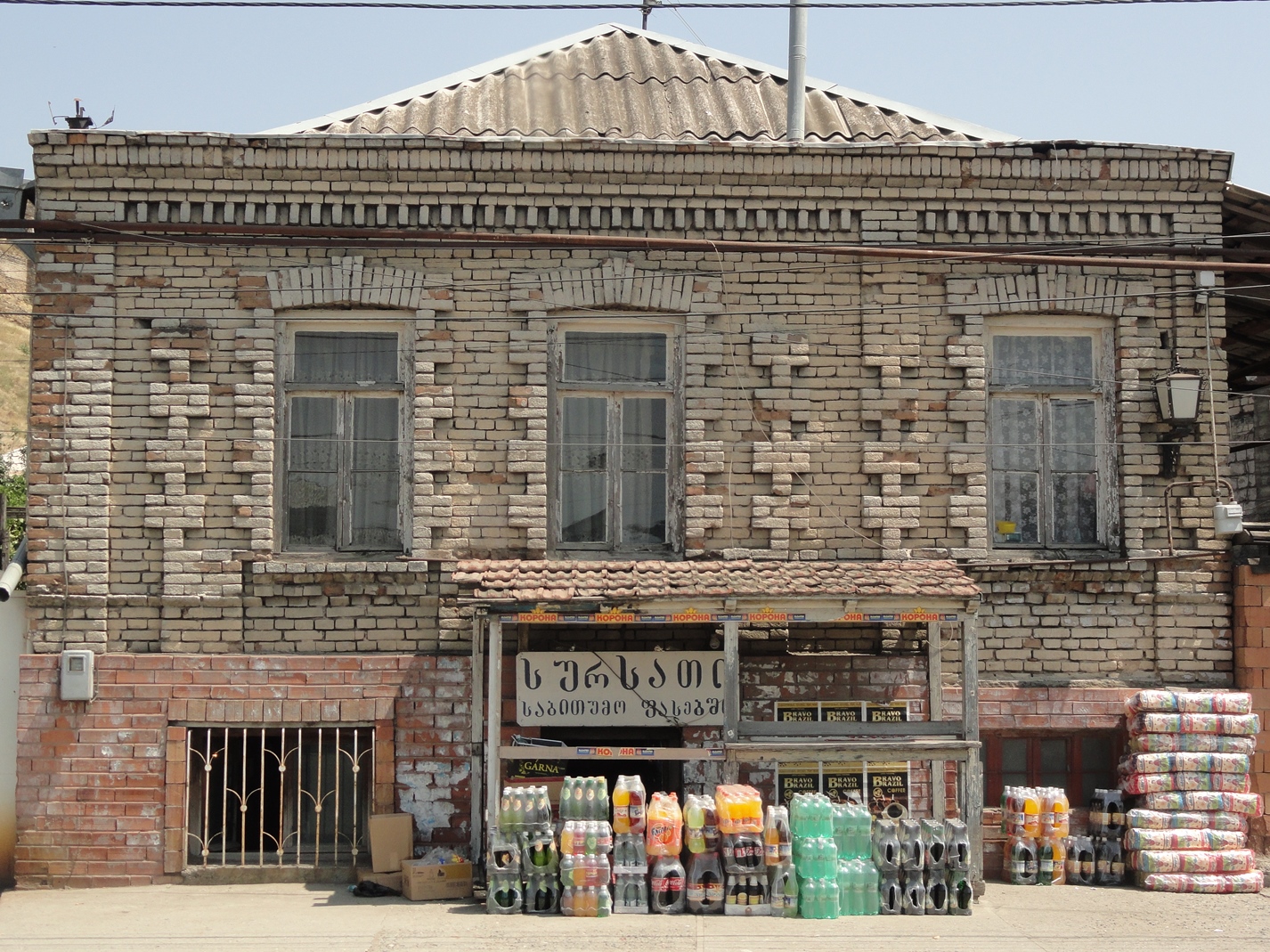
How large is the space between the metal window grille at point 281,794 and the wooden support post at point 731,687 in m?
2.83

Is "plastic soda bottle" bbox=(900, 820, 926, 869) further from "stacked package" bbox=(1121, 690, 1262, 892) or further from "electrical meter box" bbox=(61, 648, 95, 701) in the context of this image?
"electrical meter box" bbox=(61, 648, 95, 701)

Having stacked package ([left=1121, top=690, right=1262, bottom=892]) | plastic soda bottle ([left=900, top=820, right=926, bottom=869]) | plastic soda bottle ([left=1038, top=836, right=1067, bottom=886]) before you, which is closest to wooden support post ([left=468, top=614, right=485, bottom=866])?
plastic soda bottle ([left=900, top=820, right=926, bottom=869])

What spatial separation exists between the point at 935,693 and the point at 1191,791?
6.65ft

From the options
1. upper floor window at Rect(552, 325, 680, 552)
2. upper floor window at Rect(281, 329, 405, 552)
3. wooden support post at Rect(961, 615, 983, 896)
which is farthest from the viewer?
upper floor window at Rect(552, 325, 680, 552)

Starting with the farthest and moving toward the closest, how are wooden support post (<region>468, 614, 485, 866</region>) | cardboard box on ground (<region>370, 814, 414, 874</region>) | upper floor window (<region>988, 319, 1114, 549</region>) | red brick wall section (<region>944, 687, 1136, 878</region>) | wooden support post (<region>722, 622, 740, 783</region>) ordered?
upper floor window (<region>988, 319, 1114, 549</region>)
red brick wall section (<region>944, 687, 1136, 878</region>)
wooden support post (<region>468, 614, 485, 866</region>)
cardboard box on ground (<region>370, 814, 414, 874</region>)
wooden support post (<region>722, 622, 740, 783</region>)

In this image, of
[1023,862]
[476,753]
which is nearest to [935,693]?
[1023,862]

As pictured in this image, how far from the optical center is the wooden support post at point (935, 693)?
10.5 meters

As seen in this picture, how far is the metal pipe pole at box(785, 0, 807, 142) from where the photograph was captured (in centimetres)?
1170

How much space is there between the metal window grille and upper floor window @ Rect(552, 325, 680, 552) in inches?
95.9

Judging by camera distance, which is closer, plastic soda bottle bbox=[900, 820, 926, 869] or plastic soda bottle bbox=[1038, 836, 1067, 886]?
plastic soda bottle bbox=[900, 820, 926, 869]

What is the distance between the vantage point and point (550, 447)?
434 inches

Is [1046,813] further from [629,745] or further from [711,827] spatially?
[629,745]

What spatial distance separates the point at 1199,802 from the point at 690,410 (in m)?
4.88

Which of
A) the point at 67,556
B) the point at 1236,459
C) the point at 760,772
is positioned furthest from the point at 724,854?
the point at 1236,459
